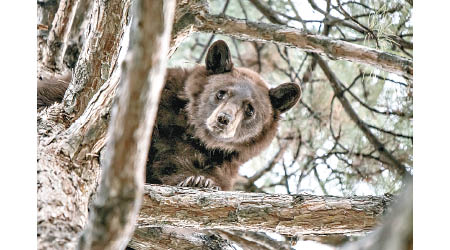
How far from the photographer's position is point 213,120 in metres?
3.48

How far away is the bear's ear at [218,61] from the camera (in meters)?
3.95

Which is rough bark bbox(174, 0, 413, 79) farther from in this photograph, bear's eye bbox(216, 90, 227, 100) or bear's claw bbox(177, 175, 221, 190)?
bear's claw bbox(177, 175, 221, 190)

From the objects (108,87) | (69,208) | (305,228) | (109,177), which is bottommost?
(305,228)

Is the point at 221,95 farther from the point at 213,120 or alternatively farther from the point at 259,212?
the point at 259,212

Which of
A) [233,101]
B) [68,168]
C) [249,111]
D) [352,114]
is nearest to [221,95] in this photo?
[233,101]

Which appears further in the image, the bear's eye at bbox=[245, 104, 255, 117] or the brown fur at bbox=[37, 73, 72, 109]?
the bear's eye at bbox=[245, 104, 255, 117]

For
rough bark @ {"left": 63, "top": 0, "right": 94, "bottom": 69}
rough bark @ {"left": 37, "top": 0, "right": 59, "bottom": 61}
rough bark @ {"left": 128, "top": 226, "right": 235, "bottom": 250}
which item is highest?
rough bark @ {"left": 37, "top": 0, "right": 59, "bottom": 61}

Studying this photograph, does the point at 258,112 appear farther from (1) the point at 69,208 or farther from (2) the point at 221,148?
(1) the point at 69,208

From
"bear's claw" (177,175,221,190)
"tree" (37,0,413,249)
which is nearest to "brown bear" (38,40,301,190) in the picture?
"bear's claw" (177,175,221,190)

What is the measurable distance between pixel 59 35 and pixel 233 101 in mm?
1251

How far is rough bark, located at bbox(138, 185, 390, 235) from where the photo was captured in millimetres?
2461

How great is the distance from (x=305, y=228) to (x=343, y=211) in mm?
191

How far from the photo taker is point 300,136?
4.79 meters
